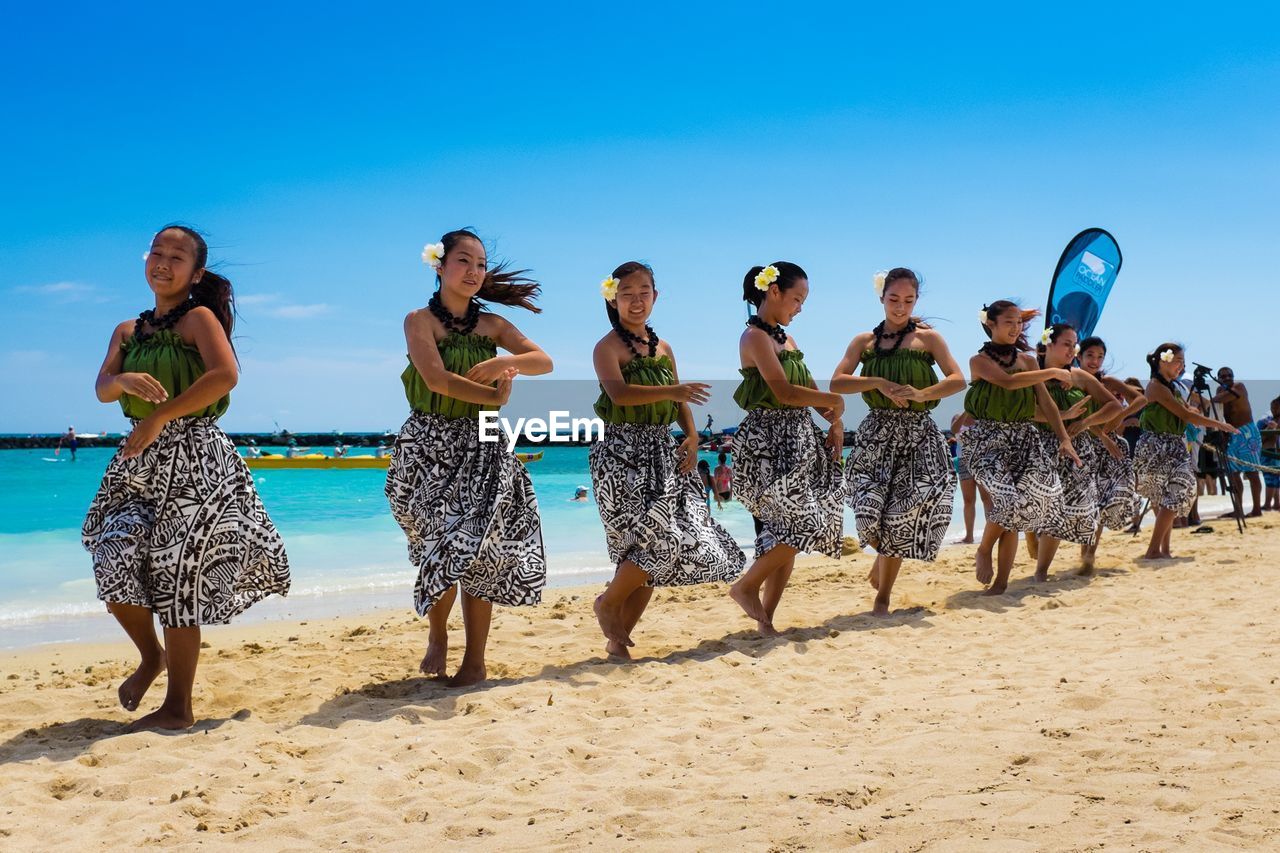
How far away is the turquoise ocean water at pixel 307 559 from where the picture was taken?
799 centimetres

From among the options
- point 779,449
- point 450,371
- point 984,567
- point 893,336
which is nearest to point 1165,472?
point 984,567

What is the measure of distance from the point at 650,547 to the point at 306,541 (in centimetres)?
962

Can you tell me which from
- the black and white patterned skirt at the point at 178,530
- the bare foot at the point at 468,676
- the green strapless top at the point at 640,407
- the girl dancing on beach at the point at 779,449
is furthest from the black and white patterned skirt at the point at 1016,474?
the black and white patterned skirt at the point at 178,530

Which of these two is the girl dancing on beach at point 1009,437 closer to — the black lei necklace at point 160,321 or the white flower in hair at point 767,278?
the white flower in hair at point 767,278

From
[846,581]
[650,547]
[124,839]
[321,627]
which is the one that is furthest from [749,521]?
[124,839]

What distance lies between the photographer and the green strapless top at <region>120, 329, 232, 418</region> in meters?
3.99

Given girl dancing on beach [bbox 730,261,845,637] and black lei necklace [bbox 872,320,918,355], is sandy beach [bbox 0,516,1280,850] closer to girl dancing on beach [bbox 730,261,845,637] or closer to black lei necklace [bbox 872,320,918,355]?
girl dancing on beach [bbox 730,261,845,637]

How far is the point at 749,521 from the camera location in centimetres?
1664

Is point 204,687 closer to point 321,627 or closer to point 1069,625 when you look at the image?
point 321,627

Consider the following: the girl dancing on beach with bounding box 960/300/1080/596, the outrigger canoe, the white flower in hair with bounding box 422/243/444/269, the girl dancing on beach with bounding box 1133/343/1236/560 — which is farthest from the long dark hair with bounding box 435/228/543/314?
the outrigger canoe

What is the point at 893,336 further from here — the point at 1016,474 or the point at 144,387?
the point at 144,387

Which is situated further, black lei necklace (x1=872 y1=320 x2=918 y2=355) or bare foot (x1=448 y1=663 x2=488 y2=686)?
black lei necklace (x1=872 y1=320 x2=918 y2=355)

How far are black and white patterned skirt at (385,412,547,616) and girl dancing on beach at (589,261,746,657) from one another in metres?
0.59

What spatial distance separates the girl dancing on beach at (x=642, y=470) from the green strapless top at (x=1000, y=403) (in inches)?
112
